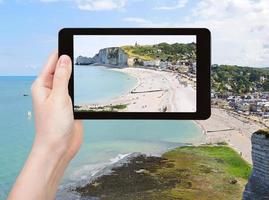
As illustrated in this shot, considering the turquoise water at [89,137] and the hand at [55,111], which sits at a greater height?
the hand at [55,111]

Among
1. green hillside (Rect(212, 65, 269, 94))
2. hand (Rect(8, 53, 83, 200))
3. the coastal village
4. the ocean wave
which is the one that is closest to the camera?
hand (Rect(8, 53, 83, 200))

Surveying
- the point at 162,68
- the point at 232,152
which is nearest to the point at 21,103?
the point at 232,152

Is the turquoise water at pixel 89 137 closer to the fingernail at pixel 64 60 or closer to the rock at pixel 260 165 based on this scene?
the rock at pixel 260 165

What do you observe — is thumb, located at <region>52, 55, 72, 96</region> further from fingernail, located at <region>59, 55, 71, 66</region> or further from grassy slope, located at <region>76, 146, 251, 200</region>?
grassy slope, located at <region>76, 146, 251, 200</region>

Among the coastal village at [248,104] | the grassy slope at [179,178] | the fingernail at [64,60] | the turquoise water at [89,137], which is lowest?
the grassy slope at [179,178]

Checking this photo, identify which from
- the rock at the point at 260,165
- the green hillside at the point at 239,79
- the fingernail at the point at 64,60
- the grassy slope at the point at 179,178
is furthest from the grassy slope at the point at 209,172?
the fingernail at the point at 64,60

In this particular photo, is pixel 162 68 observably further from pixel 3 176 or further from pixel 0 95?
pixel 0 95

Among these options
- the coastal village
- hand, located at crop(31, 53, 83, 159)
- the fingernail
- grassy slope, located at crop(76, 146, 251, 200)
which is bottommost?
grassy slope, located at crop(76, 146, 251, 200)

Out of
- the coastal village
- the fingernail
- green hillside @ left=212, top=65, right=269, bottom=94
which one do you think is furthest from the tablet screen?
the coastal village

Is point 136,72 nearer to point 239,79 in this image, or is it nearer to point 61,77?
point 61,77
